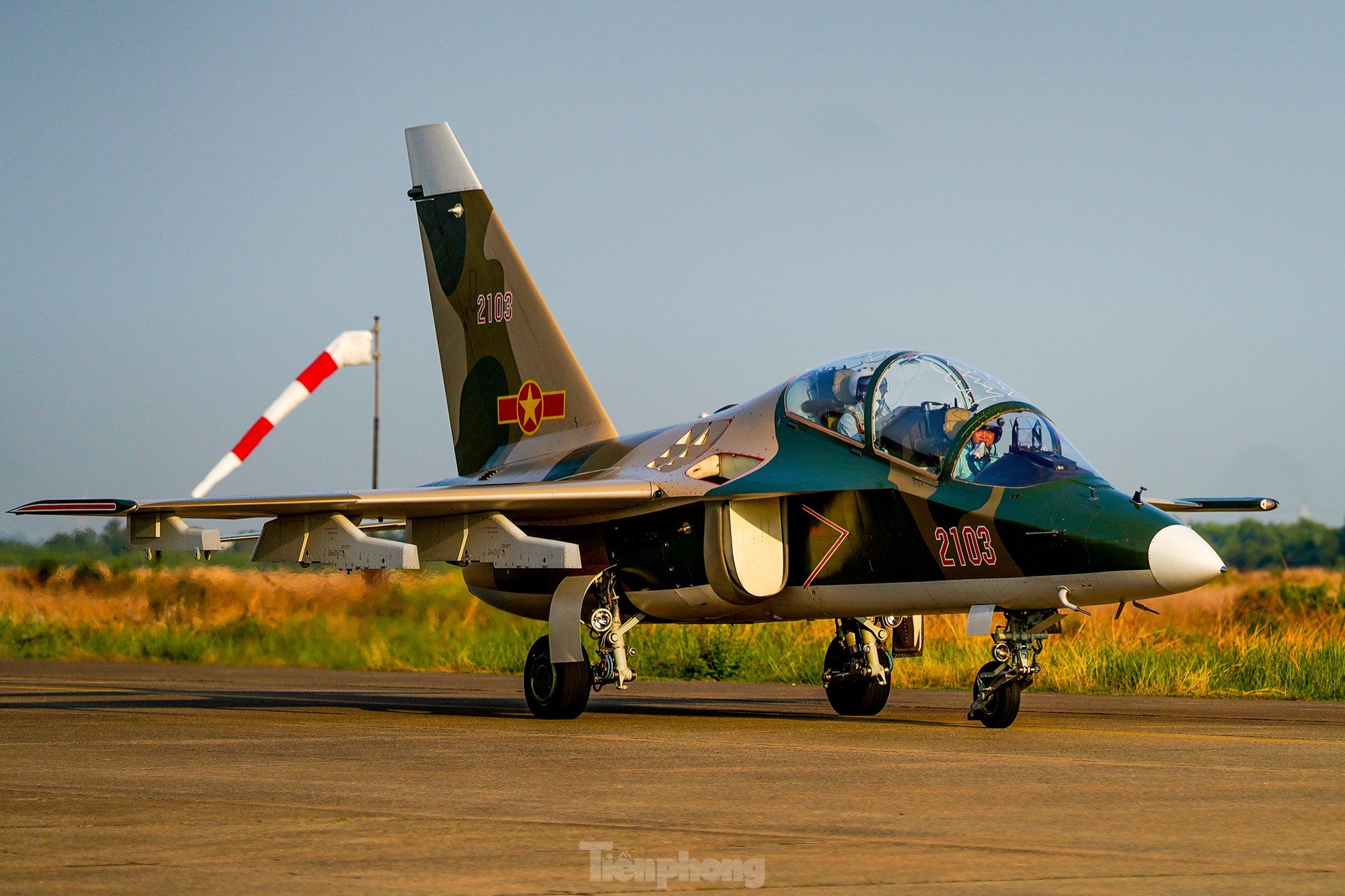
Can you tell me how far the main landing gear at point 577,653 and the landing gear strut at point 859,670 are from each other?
5.89 feet

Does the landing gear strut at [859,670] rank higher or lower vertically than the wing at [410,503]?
lower

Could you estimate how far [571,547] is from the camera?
12.2m

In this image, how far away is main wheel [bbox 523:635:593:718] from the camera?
13.1m

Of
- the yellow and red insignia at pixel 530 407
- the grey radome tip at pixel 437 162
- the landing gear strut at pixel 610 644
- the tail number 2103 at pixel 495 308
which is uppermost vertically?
the grey radome tip at pixel 437 162

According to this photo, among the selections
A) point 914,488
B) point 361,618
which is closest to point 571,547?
point 914,488

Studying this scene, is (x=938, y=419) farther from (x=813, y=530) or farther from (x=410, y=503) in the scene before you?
(x=410, y=503)

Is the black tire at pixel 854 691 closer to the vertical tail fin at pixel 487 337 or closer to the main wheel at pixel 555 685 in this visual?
the main wheel at pixel 555 685

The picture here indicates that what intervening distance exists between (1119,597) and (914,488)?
5.90ft

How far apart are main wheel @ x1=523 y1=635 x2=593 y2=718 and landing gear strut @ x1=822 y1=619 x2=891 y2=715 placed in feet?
7.00

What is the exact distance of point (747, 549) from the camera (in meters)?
12.5

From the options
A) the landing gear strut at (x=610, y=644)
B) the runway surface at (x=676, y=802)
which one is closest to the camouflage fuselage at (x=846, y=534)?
the landing gear strut at (x=610, y=644)

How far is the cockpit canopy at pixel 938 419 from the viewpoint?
11.3 m

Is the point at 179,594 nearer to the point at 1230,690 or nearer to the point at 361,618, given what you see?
the point at 361,618

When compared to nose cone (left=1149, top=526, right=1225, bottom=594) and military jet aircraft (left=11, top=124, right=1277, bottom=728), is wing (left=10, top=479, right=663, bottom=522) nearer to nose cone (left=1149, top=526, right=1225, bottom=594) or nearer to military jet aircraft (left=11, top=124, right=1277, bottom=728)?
military jet aircraft (left=11, top=124, right=1277, bottom=728)
